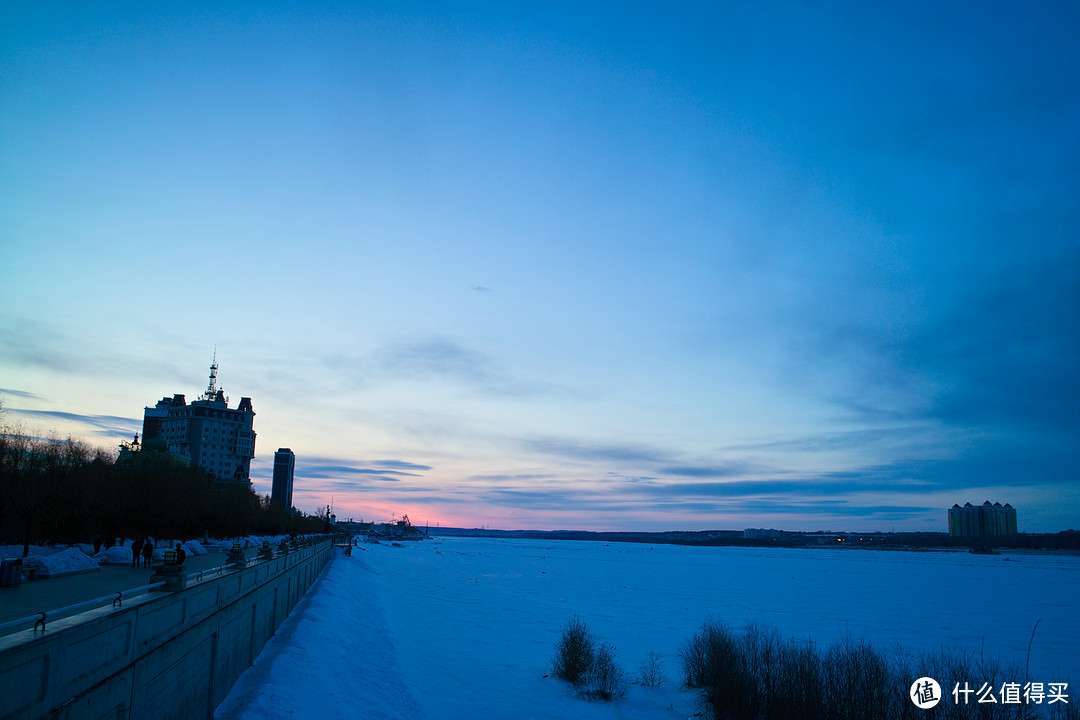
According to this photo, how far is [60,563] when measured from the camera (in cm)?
2327

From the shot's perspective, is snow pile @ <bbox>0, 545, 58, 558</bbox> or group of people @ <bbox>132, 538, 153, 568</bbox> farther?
Answer: snow pile @ <bbox>0, 545, 58, 558</bbox>

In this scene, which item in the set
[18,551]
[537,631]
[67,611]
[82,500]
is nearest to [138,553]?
[18,551]

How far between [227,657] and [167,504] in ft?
125

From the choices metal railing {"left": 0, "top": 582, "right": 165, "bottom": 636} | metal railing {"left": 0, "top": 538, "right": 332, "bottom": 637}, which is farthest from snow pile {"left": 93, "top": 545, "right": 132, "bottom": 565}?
metal railing {"left": 0, "top": 582, "right": 165, "bottom": 636}

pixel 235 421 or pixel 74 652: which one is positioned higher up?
pixel 235 421

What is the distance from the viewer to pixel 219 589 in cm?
1650

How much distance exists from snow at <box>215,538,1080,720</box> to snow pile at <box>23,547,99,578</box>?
739 centimetres

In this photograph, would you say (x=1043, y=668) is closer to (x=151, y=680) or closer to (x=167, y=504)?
(x=151, y=680)

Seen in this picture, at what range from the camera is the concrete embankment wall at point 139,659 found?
313 inches

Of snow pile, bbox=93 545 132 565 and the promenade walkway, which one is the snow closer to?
the promenade walkway

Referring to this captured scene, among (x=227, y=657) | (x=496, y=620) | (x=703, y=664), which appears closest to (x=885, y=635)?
(x=703, y=664)

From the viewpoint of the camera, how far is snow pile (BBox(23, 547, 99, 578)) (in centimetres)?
2170

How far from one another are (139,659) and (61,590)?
9234 mm

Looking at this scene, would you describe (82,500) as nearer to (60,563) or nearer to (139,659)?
(60,563)
